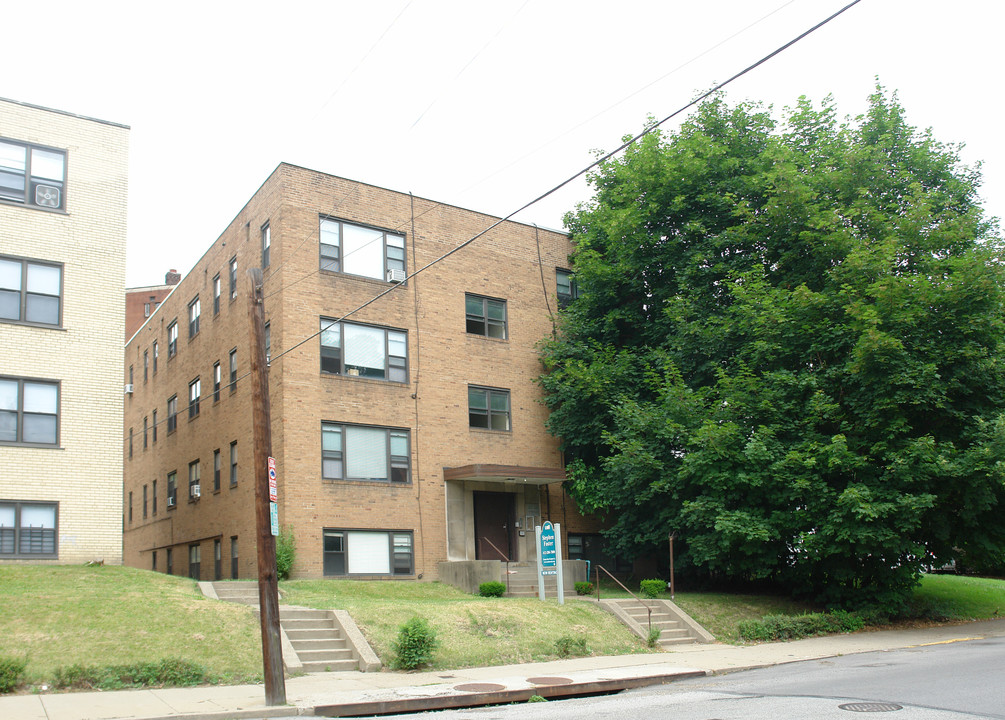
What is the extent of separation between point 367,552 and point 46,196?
12240 millimetres

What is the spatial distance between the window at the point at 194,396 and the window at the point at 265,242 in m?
6.72

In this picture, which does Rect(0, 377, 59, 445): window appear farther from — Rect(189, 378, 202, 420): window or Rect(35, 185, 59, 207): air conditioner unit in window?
Rect(189, 378, 202, 420): window

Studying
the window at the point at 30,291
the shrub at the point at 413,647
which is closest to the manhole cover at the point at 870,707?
the shrub at the point at 413,647

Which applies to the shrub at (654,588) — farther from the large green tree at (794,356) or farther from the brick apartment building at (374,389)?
the brick apartment building at (374,389)

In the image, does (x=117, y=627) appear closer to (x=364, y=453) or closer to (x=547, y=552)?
(x=547, y=552)

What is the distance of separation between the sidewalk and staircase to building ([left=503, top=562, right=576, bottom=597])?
659 centimetres

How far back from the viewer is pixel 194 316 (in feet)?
110

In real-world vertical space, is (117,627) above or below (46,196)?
below

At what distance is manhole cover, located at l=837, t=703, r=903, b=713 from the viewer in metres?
9.98

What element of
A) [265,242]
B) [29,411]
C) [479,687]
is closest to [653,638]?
[479,687]

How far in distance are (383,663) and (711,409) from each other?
11317 mm

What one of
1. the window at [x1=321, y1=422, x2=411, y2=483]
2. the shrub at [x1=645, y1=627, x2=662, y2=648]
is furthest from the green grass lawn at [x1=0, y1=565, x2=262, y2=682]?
the shrub at [x1=645, y1=627, x2=662, y2=648]

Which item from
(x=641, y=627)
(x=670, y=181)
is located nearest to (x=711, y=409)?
(x=641, y=627)

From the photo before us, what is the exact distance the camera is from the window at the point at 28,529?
20391 millimetres
